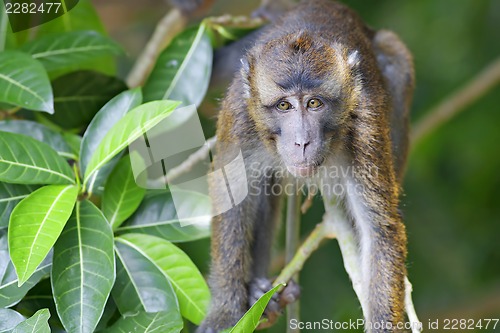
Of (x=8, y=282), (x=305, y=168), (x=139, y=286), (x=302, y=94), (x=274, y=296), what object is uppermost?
(x=302, y=94)

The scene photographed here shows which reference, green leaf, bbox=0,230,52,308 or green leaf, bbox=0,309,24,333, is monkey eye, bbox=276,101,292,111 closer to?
green leaf, bbox=0,230,52,308

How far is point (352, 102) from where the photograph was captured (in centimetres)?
413

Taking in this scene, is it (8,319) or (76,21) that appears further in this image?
(76,21)

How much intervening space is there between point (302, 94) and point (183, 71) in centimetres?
123

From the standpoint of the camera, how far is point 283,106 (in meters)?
4.02

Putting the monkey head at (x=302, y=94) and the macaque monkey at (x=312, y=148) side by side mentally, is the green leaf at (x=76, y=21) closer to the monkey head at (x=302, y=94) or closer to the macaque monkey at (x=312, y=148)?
the macaque monkey at (x=312, y=148)

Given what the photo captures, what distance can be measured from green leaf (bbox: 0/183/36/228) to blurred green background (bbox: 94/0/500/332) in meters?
4.42

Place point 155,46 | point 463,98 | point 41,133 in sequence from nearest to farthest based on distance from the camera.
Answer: point 41,133, point 155,46, point 463,98

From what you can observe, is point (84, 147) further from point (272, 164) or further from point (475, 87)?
point (475, 87)

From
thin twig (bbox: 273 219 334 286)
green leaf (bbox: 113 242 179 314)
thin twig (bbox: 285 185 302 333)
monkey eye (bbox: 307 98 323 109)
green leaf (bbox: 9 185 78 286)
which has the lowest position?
thin twig (bbox: 285 185 302 333)

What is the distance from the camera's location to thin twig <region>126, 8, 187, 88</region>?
231 inches

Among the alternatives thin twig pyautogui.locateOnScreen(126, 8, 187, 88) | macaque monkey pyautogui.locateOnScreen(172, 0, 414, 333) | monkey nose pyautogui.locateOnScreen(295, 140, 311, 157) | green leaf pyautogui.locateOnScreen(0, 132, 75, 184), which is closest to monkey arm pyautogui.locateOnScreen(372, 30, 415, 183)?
macaque monkey pyautogui.locateOnScreen(172, 0, 414, 333)

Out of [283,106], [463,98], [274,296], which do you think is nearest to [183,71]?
[283,106]

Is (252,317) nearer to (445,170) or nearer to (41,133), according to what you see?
(41,133)
